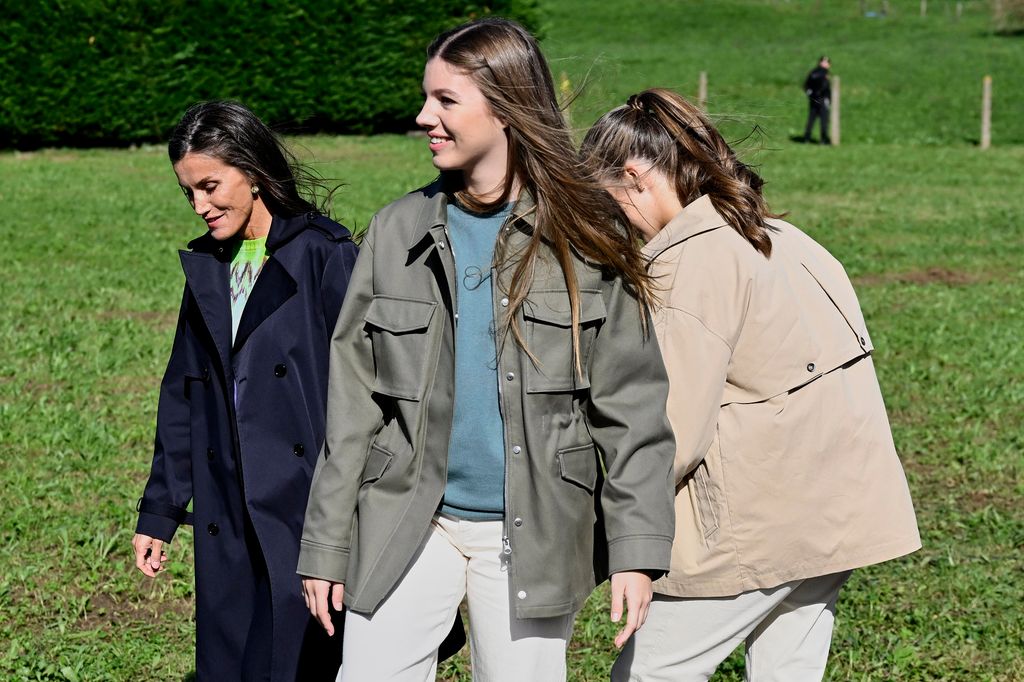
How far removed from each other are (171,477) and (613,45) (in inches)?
1641

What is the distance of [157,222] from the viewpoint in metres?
14.6

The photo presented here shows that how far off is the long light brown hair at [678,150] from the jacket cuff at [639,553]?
2.53ft

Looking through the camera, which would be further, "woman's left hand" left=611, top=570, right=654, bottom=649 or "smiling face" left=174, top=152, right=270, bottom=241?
"smiling face" left=174, top=152, right=270, bottom=241

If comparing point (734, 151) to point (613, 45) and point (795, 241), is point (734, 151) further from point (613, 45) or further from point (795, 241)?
point (613, 45)

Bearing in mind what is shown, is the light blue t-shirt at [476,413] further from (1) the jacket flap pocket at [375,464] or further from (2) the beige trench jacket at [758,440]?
(2) the beige trench jacket at [758,440]

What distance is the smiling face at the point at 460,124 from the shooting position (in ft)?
8.55

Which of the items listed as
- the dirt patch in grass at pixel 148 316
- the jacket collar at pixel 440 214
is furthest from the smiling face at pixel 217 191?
the dirt patch in grass at pixel 148 316

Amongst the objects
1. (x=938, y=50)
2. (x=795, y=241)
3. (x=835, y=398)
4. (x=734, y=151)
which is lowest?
(x=938, y=50)

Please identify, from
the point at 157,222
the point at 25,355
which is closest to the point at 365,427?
the point at 25,355

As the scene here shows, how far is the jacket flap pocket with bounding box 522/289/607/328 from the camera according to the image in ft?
8.46

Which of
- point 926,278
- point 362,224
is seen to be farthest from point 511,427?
point 362,224

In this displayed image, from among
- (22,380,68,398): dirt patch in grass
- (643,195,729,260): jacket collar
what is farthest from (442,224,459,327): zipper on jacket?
(22,380,68,398): dirt patch in grass

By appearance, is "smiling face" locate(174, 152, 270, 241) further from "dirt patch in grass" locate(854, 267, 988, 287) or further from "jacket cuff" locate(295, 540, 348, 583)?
"dirt patch in grass" locate(854, 267, 988, 287)

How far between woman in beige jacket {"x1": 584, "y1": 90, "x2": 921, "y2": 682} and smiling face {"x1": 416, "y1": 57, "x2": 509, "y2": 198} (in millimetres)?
318
